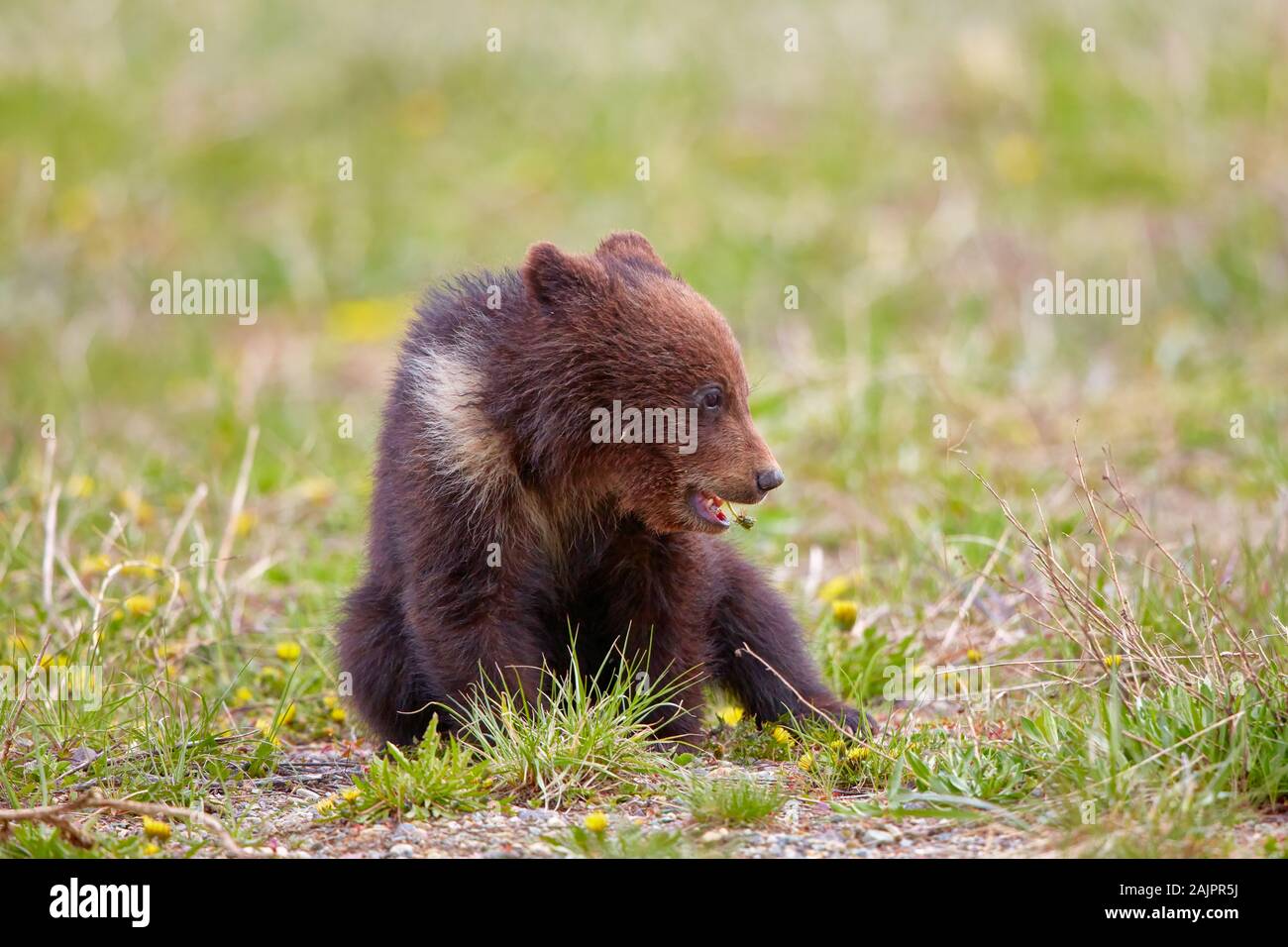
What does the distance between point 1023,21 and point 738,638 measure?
30.7 feet

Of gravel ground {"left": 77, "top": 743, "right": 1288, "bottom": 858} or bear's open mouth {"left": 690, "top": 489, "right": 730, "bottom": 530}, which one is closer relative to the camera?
gravel ground {"left": 77, "top": 743, "right": 1288, "bottom": 858}

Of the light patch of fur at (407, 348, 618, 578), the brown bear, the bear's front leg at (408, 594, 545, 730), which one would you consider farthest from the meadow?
the light patch of fur at (407, 348, 618, 578)

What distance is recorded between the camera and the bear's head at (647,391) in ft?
15.6

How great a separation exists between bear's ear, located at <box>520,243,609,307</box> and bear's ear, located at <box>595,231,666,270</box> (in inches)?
11.0

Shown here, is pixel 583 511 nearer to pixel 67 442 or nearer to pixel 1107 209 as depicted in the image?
pixel 67 442

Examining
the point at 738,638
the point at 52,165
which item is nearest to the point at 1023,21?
the point at 52,165

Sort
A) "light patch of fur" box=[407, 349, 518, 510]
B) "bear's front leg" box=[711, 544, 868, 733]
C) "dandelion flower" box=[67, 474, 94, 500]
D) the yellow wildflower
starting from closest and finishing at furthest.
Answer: "light patch of fur" box=[407, 349, 518, 510], "bear's front leg" box=[711, 544, 868, 733], "dandelion flower" box=[67, 474, 94, 500], the yellow wildflower

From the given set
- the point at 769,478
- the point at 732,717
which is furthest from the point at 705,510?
the point at 732,717

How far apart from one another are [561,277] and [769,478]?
0.89 metres

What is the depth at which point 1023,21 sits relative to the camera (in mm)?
13180

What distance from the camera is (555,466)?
4.84 metres

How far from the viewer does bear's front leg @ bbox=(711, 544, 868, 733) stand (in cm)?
538

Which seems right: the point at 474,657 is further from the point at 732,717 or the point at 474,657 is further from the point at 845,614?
the point at 845,614

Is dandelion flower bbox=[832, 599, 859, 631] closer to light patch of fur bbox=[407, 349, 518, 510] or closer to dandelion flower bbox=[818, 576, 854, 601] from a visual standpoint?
dandelion flower bbox=[818, 576, 854, 601]
